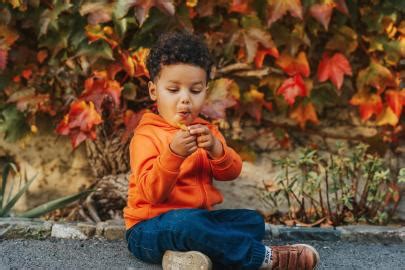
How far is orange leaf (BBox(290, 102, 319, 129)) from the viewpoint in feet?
13.1

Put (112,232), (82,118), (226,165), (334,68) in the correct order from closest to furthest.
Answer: (226,165), (112,232), (82,118), (334,68)

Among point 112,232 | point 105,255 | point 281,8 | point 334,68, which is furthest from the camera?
point 334,68

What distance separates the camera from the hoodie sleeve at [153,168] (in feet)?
8.12

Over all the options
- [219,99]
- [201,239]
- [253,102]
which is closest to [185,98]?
[201,239]

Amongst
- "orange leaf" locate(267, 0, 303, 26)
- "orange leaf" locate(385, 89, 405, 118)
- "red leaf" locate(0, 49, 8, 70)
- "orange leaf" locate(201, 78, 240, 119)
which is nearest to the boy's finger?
"orange leaf" locate(201, 78, 240, 119)

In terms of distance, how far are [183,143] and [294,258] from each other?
61cm

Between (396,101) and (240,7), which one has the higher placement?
(240,7)

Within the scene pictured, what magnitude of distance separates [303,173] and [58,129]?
134 cm

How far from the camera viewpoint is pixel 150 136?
2707 mm

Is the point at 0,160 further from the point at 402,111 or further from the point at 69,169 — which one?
the point at 402,111

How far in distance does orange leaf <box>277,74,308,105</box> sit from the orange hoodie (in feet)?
3.71

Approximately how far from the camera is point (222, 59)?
3.90 m

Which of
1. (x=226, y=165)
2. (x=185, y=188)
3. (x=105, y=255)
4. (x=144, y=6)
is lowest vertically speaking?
(x=105, y=255)

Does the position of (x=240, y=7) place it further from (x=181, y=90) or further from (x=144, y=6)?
(x=181, y=90)
